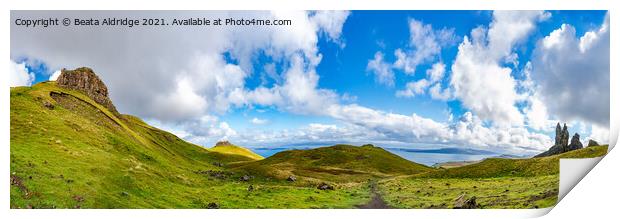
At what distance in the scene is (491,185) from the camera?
47.9 m

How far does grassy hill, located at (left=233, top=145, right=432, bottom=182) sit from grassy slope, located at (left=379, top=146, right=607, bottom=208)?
8366 mm

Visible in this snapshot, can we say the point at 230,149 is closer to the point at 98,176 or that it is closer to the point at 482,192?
the point at 98,176

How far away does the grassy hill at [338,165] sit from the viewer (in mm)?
65812

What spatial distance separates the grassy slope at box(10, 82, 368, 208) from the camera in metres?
35.2

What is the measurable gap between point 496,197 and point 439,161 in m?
12.9

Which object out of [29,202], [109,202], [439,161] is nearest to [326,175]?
[439,161]

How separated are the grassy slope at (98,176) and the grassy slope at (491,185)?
5.59 m

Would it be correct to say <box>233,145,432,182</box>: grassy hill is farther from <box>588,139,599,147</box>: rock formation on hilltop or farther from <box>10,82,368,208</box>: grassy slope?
<box>588,139,599,147</box>: rock formation on hilltop

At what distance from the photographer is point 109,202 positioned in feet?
120

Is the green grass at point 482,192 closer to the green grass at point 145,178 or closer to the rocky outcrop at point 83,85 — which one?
the green grass at point 145,178

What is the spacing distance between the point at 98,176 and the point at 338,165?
45580 millimetres

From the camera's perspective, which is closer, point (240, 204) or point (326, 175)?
point (240, 204)

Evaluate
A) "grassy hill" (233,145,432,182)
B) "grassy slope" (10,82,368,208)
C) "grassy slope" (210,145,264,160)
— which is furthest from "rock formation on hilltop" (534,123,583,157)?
"grassy slope" (210,145,264,160)
